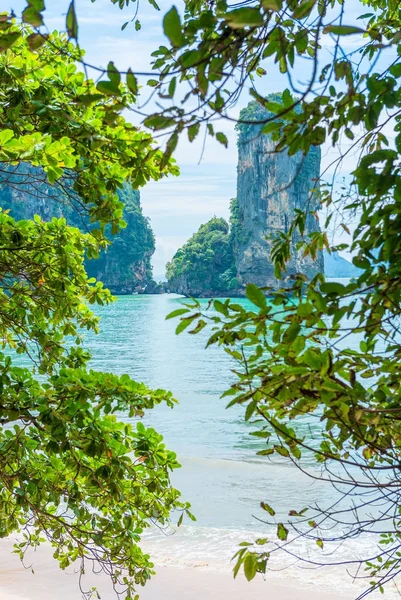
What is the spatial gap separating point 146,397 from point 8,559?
4.81m

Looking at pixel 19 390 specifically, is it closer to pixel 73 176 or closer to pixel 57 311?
pixel 57 311

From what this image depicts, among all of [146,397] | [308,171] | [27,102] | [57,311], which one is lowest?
[146,397]

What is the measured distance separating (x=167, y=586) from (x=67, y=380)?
4284 millimetres

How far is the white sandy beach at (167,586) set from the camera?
6098 millimetres

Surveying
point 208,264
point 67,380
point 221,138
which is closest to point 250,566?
point 221,138

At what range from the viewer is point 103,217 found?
338 centimetres

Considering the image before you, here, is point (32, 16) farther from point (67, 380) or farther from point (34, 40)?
point (67, 380)

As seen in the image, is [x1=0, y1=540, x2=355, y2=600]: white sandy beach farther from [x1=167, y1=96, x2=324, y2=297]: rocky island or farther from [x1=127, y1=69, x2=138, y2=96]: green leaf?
[x1=167, y1=96, x2=324, y2=297]: rocky island

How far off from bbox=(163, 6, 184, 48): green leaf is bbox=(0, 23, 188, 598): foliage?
1593 mm

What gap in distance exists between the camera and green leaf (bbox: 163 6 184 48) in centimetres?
92

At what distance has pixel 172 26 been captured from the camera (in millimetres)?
936

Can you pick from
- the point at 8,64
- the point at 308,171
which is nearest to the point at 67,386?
the point at 8,64

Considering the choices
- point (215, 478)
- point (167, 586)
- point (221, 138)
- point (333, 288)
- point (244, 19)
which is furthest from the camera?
point (215, 478)

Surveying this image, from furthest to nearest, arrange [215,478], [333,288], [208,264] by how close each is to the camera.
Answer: [208,264]
[215,478]
[333,288]
